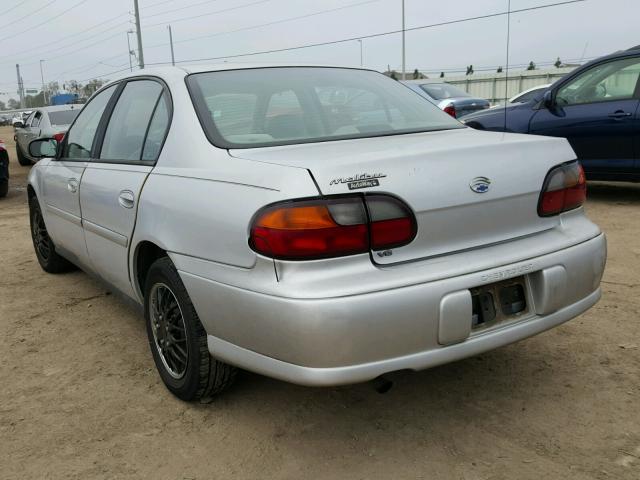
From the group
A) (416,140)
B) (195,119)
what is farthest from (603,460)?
(195,119)

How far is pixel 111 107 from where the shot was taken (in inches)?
141

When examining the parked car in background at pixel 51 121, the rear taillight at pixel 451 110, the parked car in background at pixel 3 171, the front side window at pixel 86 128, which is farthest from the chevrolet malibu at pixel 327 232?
the parked car in background at pixel 51 121

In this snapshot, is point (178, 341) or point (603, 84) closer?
point (178, 341)

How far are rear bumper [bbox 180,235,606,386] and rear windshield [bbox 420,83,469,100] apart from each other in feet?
34.8

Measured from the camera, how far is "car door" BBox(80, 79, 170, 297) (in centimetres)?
292

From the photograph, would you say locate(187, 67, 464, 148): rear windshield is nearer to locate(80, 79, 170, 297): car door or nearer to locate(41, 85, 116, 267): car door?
locate(80, 79, 170, 297): car door

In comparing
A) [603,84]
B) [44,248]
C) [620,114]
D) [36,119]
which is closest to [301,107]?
[44,248]

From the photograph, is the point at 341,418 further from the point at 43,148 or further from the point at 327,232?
the point at 43,148

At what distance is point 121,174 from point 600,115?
17.5 feet

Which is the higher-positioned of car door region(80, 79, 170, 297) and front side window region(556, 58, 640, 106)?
front side window region(556, 58, 640, 106)

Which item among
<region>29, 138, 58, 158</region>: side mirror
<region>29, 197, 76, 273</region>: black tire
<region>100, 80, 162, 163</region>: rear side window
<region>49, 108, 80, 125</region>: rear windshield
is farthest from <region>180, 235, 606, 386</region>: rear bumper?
<region>49, 108, 80, 125</region>: rear windshield

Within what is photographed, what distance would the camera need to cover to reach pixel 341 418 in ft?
8.60

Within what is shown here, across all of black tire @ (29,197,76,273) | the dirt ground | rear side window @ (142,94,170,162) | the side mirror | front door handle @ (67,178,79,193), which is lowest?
the dirt ground

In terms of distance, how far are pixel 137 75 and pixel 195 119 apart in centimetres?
97
